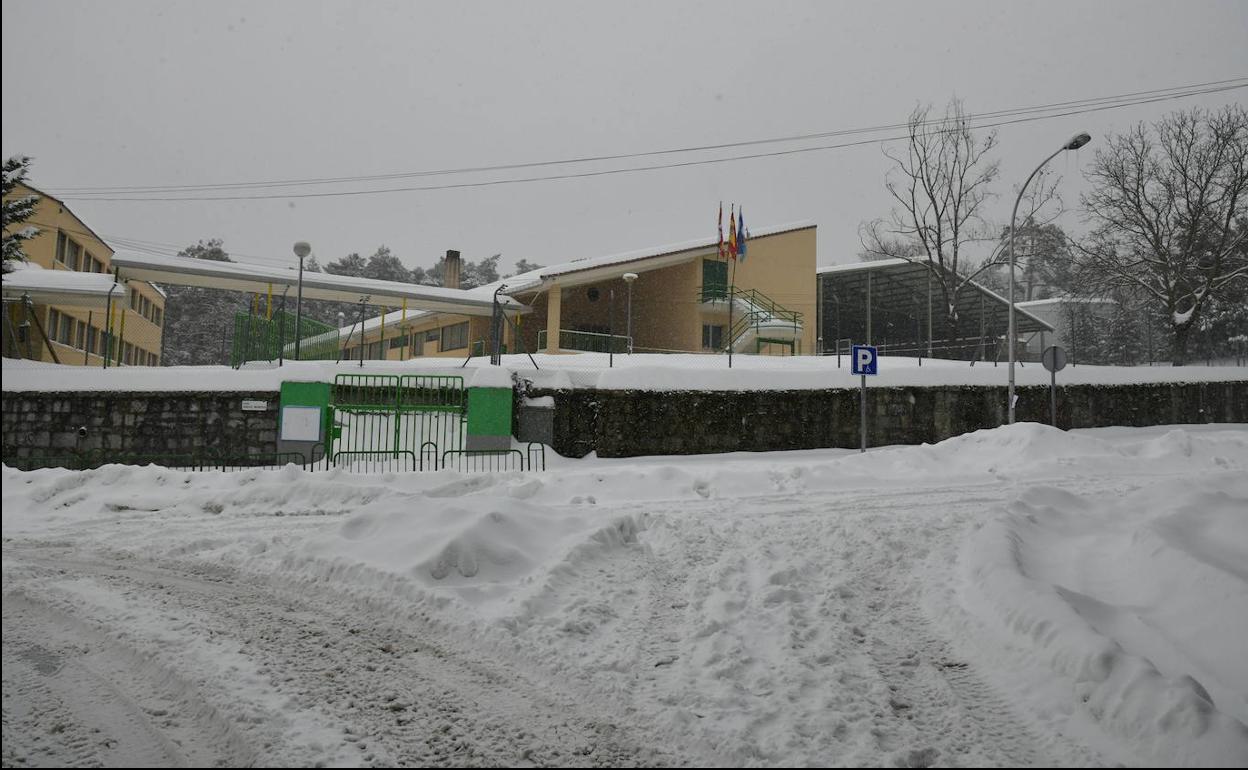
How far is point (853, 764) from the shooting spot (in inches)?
107

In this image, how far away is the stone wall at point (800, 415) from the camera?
15711 millimetres

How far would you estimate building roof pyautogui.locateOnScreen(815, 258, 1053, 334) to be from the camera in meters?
34.1

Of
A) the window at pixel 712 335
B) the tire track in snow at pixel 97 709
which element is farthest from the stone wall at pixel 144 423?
the window at pixel 712 335

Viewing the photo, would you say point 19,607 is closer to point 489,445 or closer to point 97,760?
point 97,760

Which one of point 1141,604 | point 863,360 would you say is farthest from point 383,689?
point 863,360

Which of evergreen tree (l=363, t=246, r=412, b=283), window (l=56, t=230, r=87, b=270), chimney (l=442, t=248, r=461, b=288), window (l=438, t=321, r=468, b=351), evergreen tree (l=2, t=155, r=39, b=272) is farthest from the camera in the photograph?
evergreen tree (l=363, t=246, r=412, b=283)

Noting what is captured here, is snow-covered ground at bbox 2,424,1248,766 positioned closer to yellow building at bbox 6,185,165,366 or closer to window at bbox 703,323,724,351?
yellow building at bbox 6,185,165,366

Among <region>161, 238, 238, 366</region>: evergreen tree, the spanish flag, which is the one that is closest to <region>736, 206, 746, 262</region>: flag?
the spanish flag

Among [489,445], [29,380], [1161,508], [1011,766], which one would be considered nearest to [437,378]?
[489,445]

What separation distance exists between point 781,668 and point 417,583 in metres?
2.77

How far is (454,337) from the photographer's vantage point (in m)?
33.9

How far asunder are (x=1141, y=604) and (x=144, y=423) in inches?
650

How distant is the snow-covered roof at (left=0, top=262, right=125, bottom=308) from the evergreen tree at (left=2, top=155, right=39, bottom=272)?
20.7 m

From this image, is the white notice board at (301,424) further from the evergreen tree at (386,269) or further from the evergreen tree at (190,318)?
the evergreen tree at (386,269)
